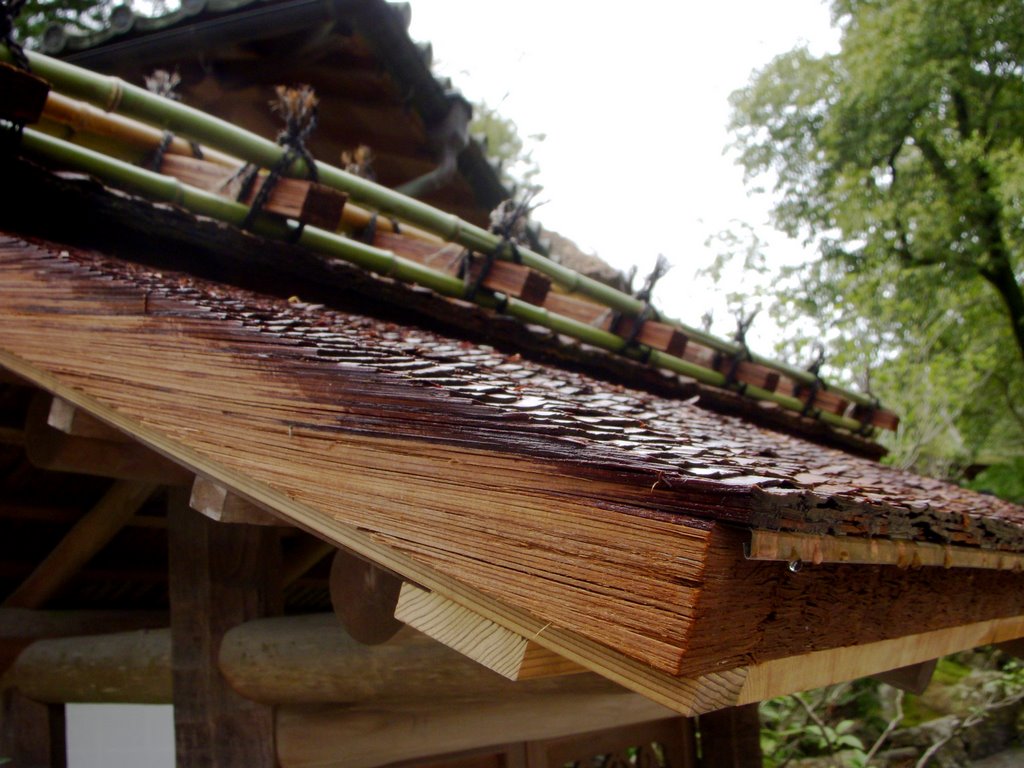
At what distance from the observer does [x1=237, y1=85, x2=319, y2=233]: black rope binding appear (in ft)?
9.04

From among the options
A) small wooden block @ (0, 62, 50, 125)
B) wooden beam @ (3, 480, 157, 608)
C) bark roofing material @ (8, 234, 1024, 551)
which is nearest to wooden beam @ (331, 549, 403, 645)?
bark roofing material @ (8, 234, 1024, 551)

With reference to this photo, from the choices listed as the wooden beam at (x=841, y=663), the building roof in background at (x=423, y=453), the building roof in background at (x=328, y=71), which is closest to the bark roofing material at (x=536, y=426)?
the building roof in background at (x=423, y=453)

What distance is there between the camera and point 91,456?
7.28 ft

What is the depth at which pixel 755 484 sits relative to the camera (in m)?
0.94

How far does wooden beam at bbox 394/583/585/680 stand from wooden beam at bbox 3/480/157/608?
6.33ft

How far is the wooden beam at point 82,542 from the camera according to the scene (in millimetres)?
2939

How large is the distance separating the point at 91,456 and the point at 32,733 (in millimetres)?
1606

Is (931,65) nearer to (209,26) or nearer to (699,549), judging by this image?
(209,26)

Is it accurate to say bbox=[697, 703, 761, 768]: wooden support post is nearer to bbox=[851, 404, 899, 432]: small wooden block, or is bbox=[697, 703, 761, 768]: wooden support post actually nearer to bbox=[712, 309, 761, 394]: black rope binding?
bbox=[712, 309, 761, 394]: black rope binding

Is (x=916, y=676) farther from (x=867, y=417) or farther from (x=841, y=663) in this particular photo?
(x=867, y=417)

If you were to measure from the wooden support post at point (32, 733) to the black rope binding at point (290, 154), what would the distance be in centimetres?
200

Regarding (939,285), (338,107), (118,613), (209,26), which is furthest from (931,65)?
(118,613)

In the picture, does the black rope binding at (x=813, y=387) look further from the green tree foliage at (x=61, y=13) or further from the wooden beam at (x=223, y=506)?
the green tree foliage at (x=61, y=13)

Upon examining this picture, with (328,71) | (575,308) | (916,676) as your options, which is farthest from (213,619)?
(328,71)
